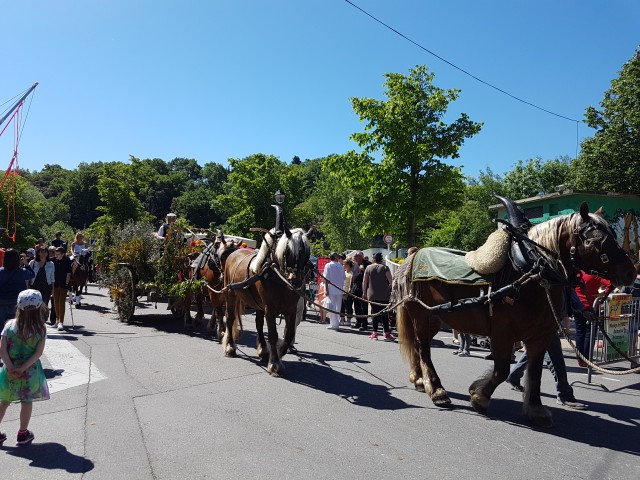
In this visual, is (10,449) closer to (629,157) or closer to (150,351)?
(150,351)

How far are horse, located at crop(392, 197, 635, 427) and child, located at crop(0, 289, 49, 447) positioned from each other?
4250 millimetres

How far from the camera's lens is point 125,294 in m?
11.9

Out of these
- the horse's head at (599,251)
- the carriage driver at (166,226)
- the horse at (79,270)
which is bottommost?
the horse at (79,270)

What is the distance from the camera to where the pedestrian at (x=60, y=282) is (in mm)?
11523

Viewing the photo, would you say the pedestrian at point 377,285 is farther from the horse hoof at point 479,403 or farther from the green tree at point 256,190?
the green tree at point 256,190

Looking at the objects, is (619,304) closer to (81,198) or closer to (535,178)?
(535,178)

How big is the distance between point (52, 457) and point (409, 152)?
1951 cm

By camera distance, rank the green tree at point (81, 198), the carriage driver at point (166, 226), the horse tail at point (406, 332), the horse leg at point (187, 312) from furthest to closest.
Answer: the green tree at point (81, 198) → the carriage driver at point (166, 226) → the horse leg at point (187, 312) → the horse tail at point (406, 332)

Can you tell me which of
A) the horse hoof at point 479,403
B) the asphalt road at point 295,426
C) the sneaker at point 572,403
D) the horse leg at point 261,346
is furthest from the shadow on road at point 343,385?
the sneaker at point 572,403

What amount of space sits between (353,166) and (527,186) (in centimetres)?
2784

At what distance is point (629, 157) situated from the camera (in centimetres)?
2347

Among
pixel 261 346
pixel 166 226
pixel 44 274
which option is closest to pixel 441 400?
pixel 261 346

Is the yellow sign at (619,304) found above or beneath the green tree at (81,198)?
beneath

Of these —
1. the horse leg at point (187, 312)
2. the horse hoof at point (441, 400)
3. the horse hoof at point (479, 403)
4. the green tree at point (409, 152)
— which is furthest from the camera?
the green tree at point (409, 152)
